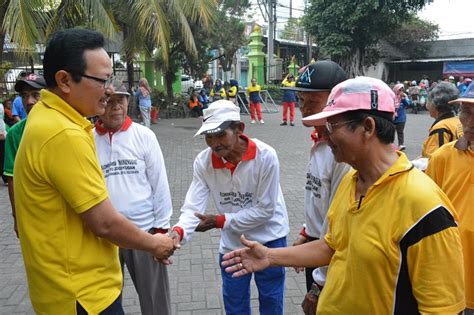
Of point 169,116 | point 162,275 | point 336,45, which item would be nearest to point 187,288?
point 162,275

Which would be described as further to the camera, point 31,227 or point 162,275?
point 162,275

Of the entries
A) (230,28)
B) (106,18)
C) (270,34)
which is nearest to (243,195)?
(106,18)

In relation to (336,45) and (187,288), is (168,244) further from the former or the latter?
(336,45)

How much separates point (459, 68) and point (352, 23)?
10.7m

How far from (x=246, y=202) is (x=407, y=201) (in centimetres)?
145

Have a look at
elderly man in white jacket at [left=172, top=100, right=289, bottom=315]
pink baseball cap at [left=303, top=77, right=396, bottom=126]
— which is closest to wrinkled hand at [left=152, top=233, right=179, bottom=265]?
elderly man in white jacket at [left=172, top=100, right=289, bottom=315]

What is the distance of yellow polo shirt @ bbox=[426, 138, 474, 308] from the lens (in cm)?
237

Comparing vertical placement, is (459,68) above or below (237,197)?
above

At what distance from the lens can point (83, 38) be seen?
1836 mm

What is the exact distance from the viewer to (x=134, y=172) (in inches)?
116

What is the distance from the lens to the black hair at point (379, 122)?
5.30ft

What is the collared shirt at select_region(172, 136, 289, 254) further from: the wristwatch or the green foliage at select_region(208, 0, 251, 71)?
the green foliage at select_region(208, 0, 251, 71)

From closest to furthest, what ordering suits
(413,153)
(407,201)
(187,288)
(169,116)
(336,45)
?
1. (407,201)
2. (187,288)
3. (413,153)
4. (169,116)
5. (336,45)

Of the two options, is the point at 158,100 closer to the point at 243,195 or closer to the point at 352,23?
the point at 352,23
